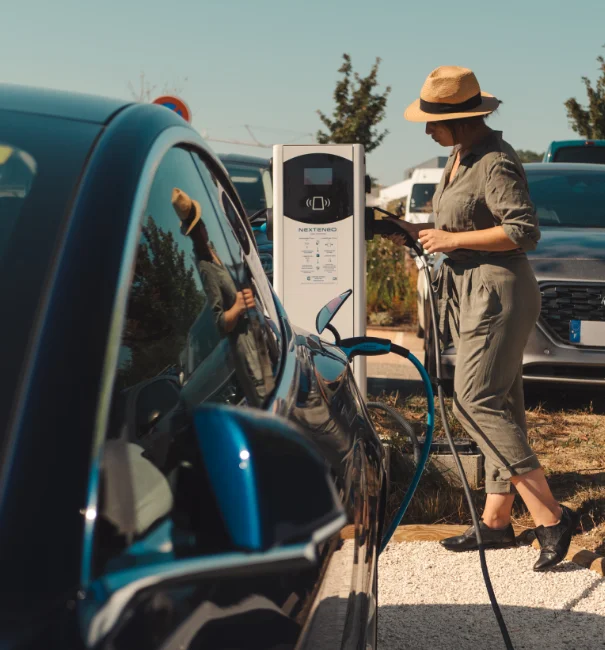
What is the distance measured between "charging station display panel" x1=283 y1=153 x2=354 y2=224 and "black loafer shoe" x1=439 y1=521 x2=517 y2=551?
192 cm

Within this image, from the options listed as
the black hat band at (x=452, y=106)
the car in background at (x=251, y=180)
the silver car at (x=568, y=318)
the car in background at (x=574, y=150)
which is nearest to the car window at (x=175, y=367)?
the black hat band at (x=452, y=106)

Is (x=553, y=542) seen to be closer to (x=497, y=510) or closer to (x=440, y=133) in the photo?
(x=497, y=510)

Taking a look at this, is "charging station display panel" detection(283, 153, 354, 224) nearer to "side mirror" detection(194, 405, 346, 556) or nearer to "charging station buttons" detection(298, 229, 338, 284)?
"charging station buttons" detection(298, 229, 338, 284)

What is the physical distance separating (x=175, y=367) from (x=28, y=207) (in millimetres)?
390

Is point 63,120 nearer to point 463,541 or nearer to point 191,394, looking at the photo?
point 191,394

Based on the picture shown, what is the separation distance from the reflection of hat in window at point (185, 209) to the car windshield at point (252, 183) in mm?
7293

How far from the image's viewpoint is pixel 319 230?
17.7 feet

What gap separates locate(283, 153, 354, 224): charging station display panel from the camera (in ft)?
17.4

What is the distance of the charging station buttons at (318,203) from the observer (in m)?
5.39

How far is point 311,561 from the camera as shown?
1133 mm

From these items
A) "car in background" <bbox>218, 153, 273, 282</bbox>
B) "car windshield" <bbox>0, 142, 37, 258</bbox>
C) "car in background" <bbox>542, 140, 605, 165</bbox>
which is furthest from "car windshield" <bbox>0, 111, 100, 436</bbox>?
"car in background" <bbox>542, 140, 605, 165</bbox>

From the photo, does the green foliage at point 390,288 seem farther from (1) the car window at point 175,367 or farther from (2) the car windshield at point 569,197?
(1) the car window at point 175,367

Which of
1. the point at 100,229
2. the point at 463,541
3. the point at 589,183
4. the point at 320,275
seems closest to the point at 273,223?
the point at 320,275

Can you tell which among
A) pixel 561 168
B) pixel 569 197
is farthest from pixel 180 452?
pixel 561 168
